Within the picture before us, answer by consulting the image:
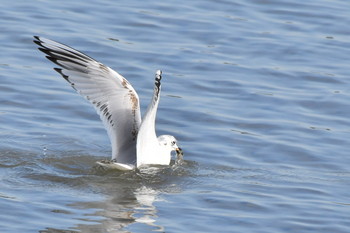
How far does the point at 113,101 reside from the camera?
10.1 metres

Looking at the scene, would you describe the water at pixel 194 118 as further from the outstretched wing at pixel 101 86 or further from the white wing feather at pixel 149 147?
the outstretched wing at pixel 101 86

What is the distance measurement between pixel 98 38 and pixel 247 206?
6.42 m

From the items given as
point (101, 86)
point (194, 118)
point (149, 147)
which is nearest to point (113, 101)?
point (101, 86)

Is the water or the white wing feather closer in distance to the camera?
the water

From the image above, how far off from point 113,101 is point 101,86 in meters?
0.20

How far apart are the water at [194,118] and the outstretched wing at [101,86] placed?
550 millimetres

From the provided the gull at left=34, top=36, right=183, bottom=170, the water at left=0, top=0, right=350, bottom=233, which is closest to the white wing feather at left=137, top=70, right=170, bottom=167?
the gull at left=34, top=36, right=183, bottom=170

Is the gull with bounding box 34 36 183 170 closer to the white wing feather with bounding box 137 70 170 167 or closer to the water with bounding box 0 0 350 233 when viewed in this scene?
the white wing feather with bounding box 137 70 170 167

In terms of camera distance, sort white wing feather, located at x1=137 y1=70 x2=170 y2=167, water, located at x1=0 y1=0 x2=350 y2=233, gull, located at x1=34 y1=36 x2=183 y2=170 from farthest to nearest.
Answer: gull, located at x1=34 y1=36 x2=183 y2=170, white wing feather, located at x1=137 y1=70 x2=170 y2=167, water, located at x1=0 y1=0 x2=350 y2=233

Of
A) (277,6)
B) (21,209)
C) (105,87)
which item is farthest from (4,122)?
(277,6)

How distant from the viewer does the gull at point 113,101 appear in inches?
391

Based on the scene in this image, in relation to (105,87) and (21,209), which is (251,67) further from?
(21,209)

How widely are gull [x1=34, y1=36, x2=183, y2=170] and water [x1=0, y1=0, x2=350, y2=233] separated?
0.26m

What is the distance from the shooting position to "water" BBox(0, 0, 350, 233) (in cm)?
874
